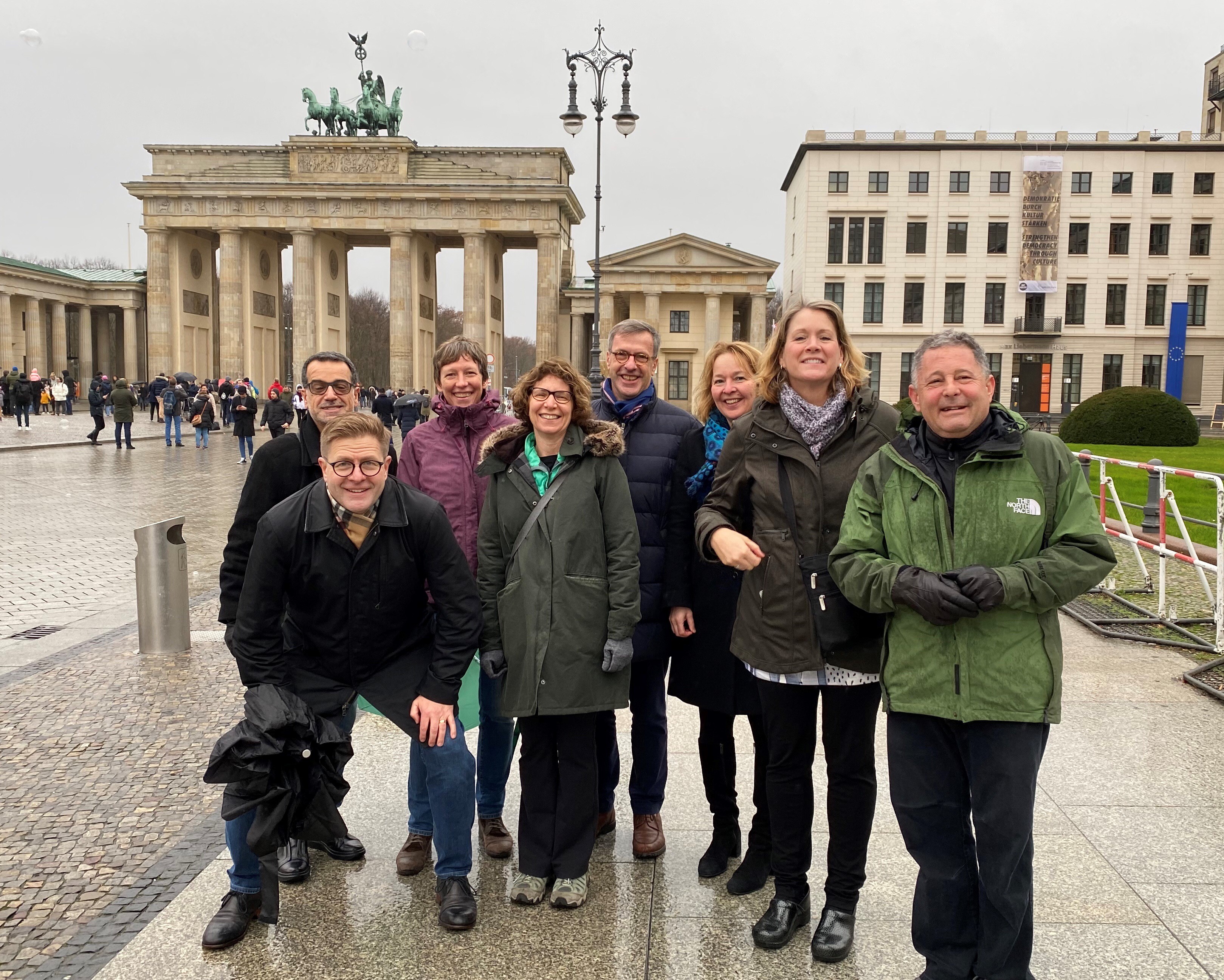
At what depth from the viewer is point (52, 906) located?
381 cm

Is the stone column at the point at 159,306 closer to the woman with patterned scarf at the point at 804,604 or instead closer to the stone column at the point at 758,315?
the stone column at the point at 758,315

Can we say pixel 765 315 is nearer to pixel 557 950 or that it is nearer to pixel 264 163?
pixel 264 163

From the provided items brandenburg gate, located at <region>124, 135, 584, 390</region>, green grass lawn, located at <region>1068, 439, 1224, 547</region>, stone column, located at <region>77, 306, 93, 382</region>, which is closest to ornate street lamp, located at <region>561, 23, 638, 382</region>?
green grass lawn, located at <region>1068, 439, 1224, 547</region>

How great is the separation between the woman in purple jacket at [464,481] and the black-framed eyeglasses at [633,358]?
540 millimetres

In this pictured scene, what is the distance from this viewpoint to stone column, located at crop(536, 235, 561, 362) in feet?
206

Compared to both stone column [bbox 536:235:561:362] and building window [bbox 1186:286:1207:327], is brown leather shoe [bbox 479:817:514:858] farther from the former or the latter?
building window [bbox 1186:286:1207:327]

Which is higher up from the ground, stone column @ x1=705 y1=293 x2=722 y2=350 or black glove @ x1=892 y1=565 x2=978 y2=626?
stone column @ x1=705 y1=293 x2=722 y2=350

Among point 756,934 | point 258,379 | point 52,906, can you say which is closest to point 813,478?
point 756,934

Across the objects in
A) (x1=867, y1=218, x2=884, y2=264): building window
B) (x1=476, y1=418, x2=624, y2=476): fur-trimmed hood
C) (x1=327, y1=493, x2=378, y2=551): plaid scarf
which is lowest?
(x1=327, y1=493, x2=378, y2=551): plaid scarf

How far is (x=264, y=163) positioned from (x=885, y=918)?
215 ft

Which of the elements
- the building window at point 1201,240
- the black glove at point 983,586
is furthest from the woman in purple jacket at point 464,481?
the building window at point 1201,240

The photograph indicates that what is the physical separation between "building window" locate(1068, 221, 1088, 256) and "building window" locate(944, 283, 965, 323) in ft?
21.4

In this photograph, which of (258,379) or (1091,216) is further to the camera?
(258,379)

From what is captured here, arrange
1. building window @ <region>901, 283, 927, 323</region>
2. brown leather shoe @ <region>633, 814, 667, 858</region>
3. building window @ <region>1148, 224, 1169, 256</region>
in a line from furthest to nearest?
building window @ <region>901, 283, 927, 323</region> < building window @ <region>1148, 224, 1169, 256</region> < brown leather shoe @ <region>633, 814, 667, 858</region>
